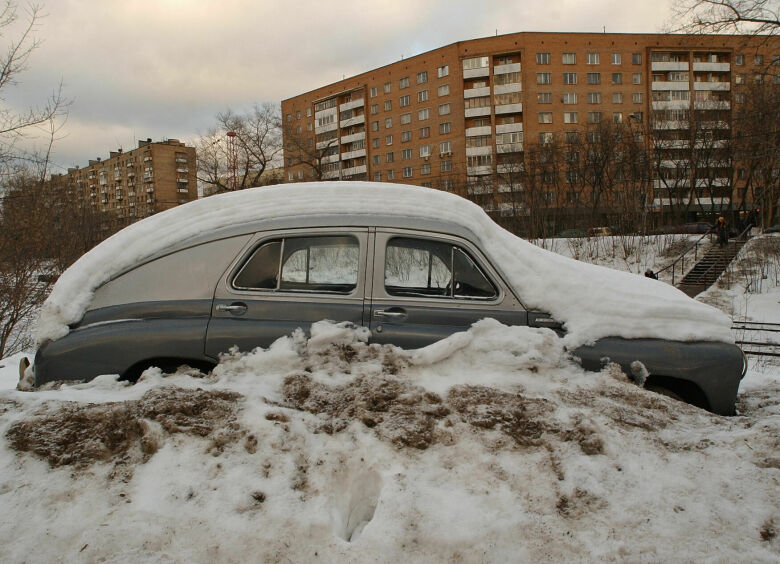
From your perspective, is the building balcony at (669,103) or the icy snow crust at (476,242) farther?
the building balcony at (669,103)

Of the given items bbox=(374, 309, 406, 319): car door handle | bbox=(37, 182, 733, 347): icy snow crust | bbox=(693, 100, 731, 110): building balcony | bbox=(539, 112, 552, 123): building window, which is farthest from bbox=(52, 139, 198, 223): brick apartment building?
bbox=(374, 309, 406, 319): car door handle

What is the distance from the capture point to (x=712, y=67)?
6078 cm

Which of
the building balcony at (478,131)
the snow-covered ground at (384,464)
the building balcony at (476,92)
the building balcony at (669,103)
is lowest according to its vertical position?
the snow-covered ground at (384,464)

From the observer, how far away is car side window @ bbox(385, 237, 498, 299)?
3373 millimetres

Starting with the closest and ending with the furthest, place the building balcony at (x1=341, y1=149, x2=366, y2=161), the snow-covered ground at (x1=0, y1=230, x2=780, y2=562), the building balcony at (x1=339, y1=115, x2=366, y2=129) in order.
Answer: the snow-covered ground at (x1=0, y1=230, x2=780, y2=562) < the building balcony at (x1=339, y1=115, x2=366, y2=129) < the building balcony at (x1=341, y1=149, x2=366, y2=161)

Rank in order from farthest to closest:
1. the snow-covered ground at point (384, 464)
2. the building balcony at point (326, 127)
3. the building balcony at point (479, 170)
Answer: the building balcony at point (326, 127), the building balcony at point (479, 170), the snow-covered ground at point (384, 464)

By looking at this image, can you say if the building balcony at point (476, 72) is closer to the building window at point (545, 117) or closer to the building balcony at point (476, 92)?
the building balcony at point (476, 92)

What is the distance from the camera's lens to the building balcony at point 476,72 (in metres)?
58.7

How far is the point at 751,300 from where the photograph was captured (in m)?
19.4

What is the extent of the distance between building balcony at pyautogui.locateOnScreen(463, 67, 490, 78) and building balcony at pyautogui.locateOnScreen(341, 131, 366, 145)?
18.0m

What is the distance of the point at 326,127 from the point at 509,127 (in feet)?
103

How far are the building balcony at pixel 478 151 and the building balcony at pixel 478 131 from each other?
1.93 meters

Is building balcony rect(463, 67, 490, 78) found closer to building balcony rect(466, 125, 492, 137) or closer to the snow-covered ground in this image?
building balcony rect(466, 125, 492, 137)

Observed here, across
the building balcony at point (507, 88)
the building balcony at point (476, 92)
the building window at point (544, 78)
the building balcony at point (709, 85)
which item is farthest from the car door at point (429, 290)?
the building balcony at point (709, 85)
